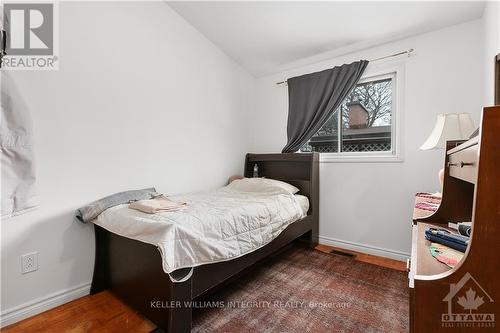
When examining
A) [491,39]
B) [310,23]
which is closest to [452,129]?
[491,39]

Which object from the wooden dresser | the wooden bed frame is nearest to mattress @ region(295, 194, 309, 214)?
the wooden bed frame

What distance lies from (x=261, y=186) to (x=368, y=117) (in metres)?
1.47

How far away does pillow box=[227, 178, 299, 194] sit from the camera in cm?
254

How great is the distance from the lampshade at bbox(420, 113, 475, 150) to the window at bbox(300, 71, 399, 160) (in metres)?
0.69

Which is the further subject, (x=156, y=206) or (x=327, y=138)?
(x=327, y=138)

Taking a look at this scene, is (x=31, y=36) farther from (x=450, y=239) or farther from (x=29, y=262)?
(x=450, y=239)

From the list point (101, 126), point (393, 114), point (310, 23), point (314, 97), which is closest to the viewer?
point (101, 126)

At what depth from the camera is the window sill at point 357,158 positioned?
8.03 ft

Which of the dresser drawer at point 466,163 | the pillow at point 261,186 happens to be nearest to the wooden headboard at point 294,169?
the pillow at point 261,186

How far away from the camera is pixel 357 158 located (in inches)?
104

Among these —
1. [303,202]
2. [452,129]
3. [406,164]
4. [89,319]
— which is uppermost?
[452,129]

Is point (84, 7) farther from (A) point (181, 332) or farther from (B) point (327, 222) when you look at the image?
(B) point (327, 222)

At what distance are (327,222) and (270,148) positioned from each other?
1.25 m

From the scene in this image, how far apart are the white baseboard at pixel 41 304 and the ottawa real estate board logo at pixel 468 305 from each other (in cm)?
220
